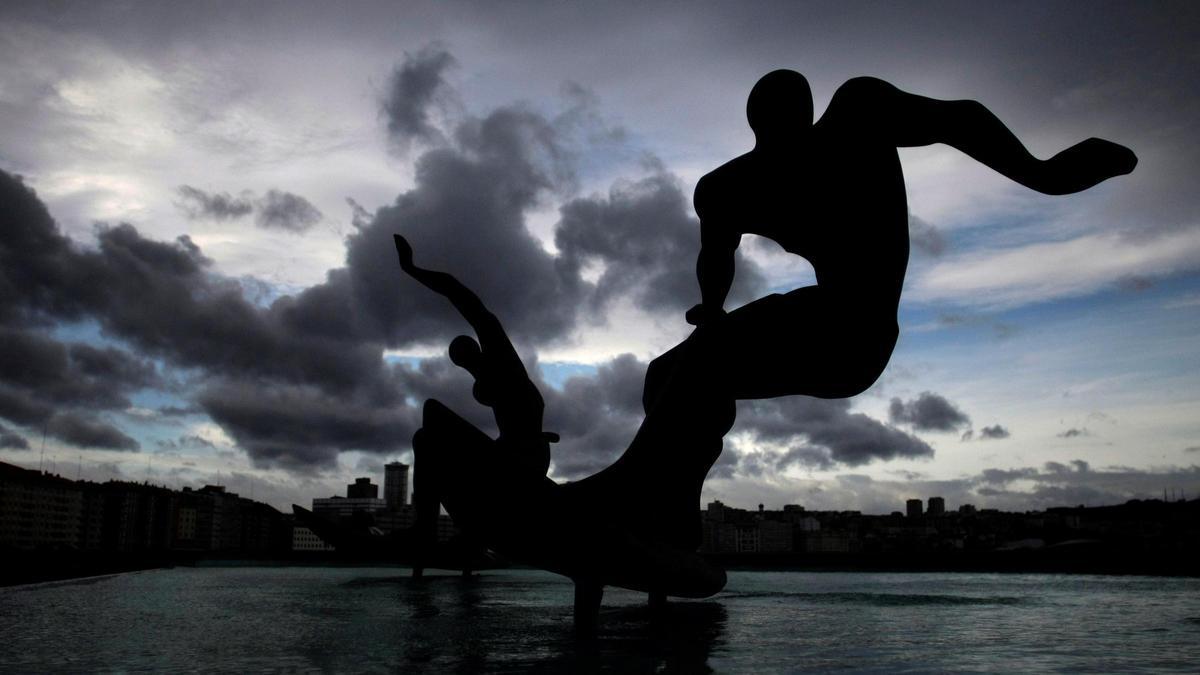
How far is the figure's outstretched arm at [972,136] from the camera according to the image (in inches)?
147

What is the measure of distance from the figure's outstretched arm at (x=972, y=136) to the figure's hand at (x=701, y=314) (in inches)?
46.9

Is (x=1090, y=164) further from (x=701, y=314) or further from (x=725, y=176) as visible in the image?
(x=701, y=314)

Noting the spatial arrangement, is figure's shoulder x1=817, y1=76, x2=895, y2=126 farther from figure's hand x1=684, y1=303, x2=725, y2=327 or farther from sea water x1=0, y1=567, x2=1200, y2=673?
sea water x1=0, y1=567, x2=1200, y2=673

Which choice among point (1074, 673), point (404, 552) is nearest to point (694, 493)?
point (1074, 673)

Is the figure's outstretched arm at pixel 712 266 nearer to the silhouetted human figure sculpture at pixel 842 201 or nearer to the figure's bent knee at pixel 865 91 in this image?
the silhouetted human figure sculpture at pixel 842 201

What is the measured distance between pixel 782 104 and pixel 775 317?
1157 mm

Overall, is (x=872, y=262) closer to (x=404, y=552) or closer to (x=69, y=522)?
(x=404, y=552)

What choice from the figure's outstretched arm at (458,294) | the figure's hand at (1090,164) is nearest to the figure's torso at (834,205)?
the figure's hand at (1090,164)

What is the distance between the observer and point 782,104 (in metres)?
4.17

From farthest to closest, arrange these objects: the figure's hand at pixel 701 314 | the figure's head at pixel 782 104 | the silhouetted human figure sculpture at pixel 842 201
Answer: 1. the figure's hand at pixel 701 314
2. the figure's head at pixel 782 104
3. the silhouetted human figure sculpture at pixel 842 201

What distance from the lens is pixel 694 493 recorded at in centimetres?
420

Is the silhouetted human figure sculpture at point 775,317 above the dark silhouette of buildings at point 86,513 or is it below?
above

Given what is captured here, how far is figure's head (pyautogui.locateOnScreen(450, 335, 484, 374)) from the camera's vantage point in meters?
7.41

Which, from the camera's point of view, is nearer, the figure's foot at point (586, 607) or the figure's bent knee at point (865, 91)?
the figure's foot at point (586, 607)
